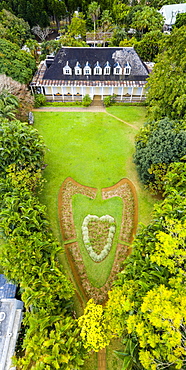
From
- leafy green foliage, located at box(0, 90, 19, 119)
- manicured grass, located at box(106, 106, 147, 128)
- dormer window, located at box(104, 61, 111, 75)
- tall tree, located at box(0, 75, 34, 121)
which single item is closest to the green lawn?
manicured grass, located at box(106, 106, 147, 128)

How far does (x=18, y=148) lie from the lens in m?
22.8

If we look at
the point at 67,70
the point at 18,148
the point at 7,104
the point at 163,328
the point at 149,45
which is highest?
the point at 149,45

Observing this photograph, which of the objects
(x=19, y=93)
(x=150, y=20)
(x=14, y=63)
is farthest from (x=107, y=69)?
(x=150, y=20)

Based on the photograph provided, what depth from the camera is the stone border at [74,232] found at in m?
18.8

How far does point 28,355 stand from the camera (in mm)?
12250

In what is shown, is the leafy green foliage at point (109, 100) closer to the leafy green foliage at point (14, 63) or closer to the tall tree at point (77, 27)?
the leafy green foliage at point (14, 63)

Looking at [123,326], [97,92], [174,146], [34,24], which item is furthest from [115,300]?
[34,24]

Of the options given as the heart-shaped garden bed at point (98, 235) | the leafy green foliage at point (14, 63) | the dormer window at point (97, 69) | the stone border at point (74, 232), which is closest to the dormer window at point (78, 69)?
the dormer window at point (97, 69)

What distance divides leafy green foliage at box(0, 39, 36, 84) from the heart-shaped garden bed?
2989 cm

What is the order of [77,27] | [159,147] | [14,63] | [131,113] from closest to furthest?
[159,147] < [14,63] < [131,113] < [77,27]

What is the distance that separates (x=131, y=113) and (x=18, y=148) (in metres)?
24.8

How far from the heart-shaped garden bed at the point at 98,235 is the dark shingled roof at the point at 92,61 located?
3061 centimetres

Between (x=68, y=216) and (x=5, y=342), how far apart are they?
12335 millimetres

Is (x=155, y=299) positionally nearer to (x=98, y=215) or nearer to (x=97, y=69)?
(x=98, y=215)
